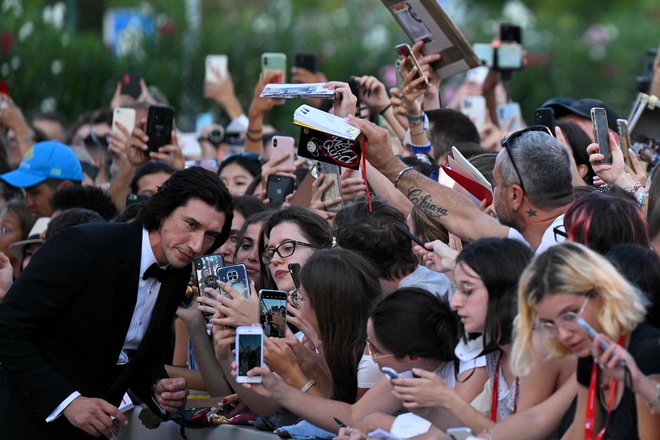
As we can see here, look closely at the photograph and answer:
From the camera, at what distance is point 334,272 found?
19.8ft

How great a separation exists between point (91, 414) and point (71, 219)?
73.7 inches

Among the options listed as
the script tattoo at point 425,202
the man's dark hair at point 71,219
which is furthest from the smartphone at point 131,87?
the script tattoo at point 425,202

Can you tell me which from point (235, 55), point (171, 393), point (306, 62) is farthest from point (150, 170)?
point (235, 55)

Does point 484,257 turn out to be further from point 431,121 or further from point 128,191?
point 128,191

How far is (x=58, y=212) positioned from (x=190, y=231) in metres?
2.57

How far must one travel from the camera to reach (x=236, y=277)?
6.39 m

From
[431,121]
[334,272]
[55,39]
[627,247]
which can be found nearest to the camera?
[627,247]

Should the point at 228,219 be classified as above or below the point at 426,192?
below

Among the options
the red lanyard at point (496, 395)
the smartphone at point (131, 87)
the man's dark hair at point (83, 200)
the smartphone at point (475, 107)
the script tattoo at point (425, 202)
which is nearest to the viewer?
the red lanyard at point (496, 395)

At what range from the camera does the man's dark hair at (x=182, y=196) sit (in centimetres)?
664

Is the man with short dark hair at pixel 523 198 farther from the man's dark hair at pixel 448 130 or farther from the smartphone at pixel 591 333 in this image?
the man's dark hair at pixel 448 130

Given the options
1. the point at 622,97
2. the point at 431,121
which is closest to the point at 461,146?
the point at 431,121

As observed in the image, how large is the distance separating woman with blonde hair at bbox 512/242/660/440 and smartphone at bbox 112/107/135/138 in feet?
19.7

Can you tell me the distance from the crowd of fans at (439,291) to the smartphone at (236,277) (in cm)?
8
